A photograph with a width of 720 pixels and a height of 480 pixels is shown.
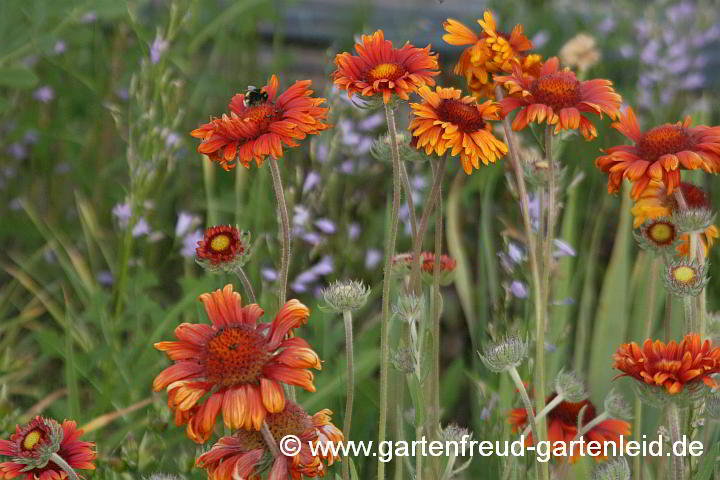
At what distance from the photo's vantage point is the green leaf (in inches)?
69.4


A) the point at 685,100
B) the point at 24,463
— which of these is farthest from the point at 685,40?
the point at 24,463

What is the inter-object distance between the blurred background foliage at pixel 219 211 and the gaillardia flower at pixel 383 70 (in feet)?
1.65

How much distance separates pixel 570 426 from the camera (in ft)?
4.42

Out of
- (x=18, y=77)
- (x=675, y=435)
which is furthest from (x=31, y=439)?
(x=18, y=77)

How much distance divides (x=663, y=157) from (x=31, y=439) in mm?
770

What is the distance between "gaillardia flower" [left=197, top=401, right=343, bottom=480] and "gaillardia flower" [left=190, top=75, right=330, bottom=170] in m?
0.27

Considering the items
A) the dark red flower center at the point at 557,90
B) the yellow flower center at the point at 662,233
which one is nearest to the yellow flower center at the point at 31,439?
the dark red flower center at the point at 557,90

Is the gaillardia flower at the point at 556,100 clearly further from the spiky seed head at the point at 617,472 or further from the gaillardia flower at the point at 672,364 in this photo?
the spiky seed head at the point at 617,472

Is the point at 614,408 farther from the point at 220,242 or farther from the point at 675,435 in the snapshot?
the point at 220,242

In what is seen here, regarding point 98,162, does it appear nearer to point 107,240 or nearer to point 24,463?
point 107,240

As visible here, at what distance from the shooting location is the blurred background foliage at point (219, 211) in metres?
1.62

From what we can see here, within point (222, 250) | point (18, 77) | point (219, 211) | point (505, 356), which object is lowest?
point (505, 356)

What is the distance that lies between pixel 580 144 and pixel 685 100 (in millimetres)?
762

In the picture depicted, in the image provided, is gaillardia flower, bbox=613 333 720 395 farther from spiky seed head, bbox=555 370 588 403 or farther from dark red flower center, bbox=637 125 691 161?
dark red flower center, bbox=637 125 691 161
